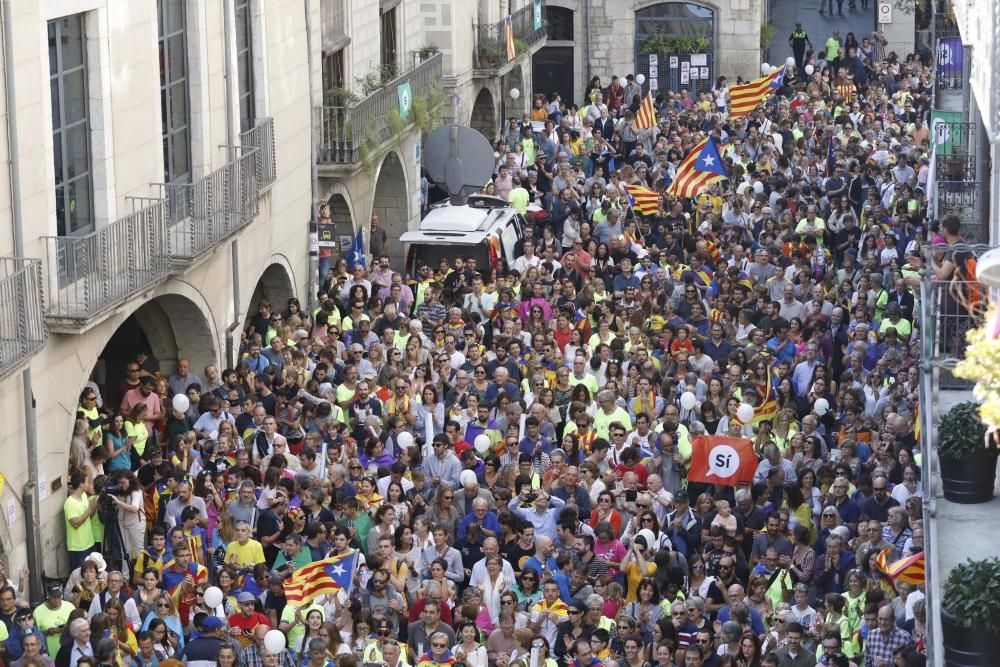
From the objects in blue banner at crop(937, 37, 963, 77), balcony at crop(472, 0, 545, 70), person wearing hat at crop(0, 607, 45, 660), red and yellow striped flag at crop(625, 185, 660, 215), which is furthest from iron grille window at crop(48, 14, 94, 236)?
balcony at crop(472, 0, 545, 70)

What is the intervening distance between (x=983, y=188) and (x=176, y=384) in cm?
946

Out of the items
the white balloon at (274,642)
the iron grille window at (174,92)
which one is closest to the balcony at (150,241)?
the iron grille window at (174,92)

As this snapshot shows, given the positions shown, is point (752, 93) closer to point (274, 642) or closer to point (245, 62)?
point (245, 62)

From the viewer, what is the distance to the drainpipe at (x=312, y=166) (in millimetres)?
30031

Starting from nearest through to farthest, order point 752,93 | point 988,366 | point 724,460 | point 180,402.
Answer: point 988,366
point 724,460
point 180,402
point 752,93

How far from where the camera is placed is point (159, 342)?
84.9 feet

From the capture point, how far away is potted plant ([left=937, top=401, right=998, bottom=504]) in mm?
15297

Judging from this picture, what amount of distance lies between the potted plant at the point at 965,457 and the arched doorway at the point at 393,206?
20438mm

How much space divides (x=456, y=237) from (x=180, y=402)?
7855 millimetres

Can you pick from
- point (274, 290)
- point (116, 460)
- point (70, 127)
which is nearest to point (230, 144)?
point (274, 290)

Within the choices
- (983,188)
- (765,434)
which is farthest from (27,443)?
(983,188)

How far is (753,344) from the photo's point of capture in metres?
25.0

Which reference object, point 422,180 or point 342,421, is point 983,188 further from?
point 422,180

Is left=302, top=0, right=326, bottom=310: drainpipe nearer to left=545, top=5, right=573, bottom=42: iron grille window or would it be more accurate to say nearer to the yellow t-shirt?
the yellow t-shirt
